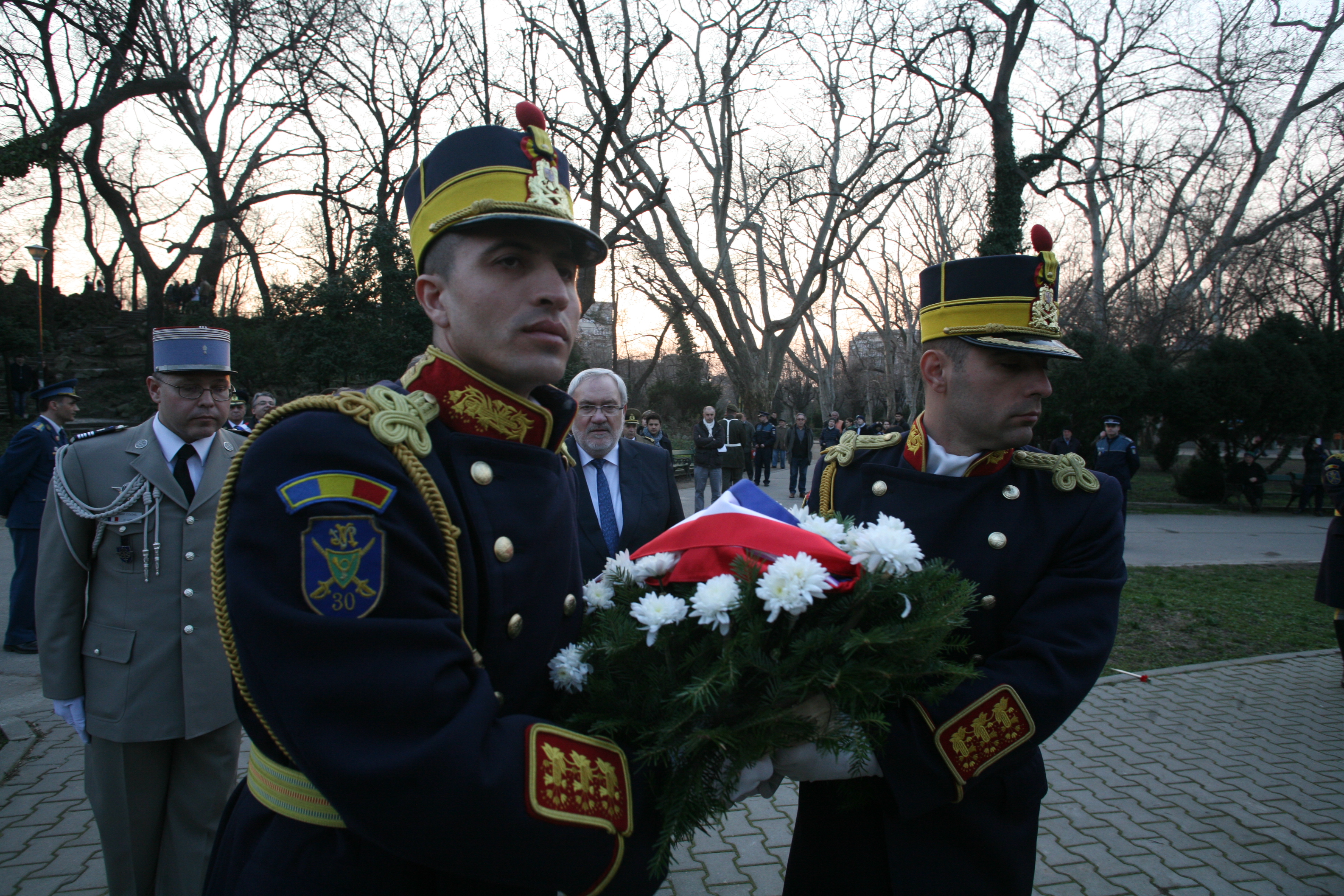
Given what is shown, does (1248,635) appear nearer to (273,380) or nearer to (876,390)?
(273,380)

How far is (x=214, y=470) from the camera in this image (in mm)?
3346

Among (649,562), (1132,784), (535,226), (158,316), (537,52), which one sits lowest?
(1132,784)

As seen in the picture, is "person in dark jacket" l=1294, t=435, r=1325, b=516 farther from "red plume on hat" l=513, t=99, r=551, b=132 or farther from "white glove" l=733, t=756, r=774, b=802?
"red plume on hat" l=513, t=99, r=551, b=132

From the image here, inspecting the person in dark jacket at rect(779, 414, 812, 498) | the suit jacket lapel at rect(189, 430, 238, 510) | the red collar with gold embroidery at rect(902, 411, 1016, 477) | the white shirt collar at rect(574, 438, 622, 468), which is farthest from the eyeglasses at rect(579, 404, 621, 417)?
the person in dark jacket at rect(779, 414, 812, 498)

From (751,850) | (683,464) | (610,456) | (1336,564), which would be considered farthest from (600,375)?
(683,464)

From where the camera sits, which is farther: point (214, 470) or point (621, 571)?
point (214, 470)

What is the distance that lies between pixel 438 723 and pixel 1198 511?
2017 cm

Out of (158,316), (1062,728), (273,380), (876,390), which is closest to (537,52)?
(273,380)

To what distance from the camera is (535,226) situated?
1.52 m

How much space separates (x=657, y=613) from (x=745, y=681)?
0.68 ft

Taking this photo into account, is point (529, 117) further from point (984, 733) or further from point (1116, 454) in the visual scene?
point (1116, 454)

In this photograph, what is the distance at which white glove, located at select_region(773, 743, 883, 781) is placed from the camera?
155 centimetres

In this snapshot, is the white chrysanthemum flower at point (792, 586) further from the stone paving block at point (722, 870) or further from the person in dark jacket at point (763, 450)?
the person in dark jacket at point (763, 450)

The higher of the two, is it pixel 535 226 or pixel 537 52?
pixel 537 52
